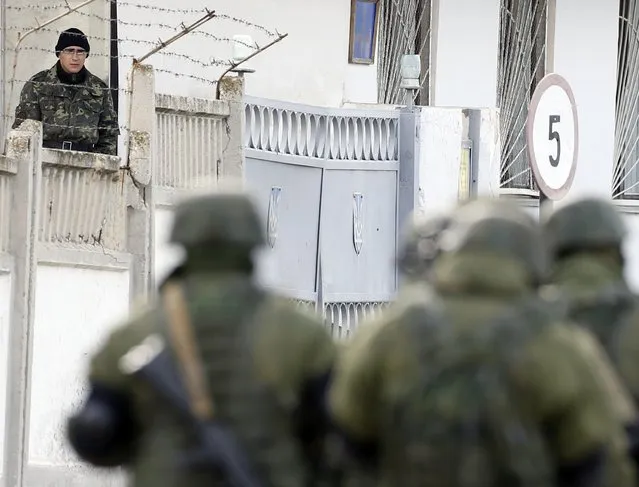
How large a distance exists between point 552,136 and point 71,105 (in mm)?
4967

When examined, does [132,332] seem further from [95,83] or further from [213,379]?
[95,83]

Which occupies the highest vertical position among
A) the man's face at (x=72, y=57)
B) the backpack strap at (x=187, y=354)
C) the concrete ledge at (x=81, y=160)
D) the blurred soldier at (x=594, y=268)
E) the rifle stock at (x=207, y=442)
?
the man's face at (x=72, y=57)

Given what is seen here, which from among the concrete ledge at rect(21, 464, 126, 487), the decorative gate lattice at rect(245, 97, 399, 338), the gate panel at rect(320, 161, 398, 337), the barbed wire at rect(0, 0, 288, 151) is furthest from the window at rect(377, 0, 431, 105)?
the concrete ledge at rect(21, 464, 126, 487)

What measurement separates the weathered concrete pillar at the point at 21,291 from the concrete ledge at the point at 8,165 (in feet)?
0.13

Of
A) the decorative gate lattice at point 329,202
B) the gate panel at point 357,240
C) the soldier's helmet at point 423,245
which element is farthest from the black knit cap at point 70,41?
the soldier's helmet at point 423,245

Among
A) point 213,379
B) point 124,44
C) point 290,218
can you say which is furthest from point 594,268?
point 290,218

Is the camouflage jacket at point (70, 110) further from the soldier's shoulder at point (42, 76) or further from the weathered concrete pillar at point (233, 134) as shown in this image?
the weathered concrete pillar at point (233, 134)

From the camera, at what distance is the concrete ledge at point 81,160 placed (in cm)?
1675

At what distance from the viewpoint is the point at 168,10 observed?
67.2 ft

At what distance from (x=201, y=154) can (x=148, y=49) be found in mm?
1418

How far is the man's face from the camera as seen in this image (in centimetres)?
1773

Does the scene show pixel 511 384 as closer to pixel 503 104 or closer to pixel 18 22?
pixel 18 22

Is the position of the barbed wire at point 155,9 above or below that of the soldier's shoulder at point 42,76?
above

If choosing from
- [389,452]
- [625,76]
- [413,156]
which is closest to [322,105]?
[413,156]
